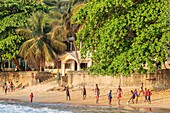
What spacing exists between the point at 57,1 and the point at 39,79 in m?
32.3

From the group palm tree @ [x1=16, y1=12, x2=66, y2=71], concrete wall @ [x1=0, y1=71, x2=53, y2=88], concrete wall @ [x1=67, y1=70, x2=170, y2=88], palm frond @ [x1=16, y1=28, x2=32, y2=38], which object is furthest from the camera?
palm frond @ [x1=16, y1=28, x2=32, y2=38]

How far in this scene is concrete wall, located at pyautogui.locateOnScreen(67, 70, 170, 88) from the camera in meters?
38.2

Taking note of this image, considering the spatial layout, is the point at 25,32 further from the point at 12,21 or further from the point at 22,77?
the point at 22,77

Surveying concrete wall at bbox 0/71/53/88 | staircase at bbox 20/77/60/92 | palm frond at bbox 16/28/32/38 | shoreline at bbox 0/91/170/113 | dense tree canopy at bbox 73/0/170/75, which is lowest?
shoreline at bbox 0/91/170/113

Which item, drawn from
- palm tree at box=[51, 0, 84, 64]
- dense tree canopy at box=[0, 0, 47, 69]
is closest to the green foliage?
dense tree canopy at box=[0, 0, 47, 69]

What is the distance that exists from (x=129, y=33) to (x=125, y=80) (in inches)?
283

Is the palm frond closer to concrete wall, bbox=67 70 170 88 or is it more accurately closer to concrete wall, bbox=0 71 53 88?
concrete wall, bbox=0 71 53 88

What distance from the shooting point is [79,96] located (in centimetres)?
3953

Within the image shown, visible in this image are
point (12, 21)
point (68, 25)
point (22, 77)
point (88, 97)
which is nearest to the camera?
point (88, 97)

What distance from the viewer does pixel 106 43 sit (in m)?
33.1

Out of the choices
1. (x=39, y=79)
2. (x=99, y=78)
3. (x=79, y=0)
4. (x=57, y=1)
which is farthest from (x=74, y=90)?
(x=57, y=1)

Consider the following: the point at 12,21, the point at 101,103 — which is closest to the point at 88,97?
the point at 101,103

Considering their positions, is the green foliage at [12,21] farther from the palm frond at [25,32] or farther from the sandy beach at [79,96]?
the sandy beach at [79,96]

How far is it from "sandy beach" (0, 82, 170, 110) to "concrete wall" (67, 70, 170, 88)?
663mm
